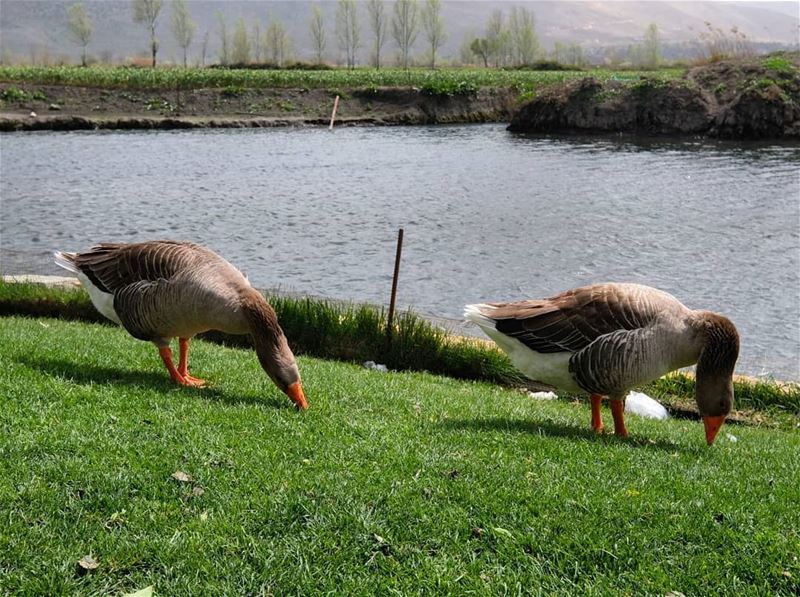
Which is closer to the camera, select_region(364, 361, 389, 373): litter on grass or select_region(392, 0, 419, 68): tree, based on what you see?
select_region(364, 361, 389, 373): litter on grass

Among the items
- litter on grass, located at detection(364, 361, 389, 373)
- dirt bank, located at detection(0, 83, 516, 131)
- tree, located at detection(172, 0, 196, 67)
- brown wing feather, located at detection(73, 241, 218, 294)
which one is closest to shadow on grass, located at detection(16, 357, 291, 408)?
brown wing feather, located at detection(73, 241, 218, 294)

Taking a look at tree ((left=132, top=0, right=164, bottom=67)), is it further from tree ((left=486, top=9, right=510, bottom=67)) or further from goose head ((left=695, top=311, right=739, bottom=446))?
goose head ((left=695, top=311, right=739, bottom=446))

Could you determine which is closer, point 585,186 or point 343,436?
point 343,436

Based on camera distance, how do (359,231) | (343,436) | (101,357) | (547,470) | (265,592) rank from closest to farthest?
(265,592)
(547,470)
(343,436)
(101,357)
(359,231)

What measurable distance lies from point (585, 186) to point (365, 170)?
9.44 meters

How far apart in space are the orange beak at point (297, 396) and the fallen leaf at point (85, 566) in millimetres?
2995

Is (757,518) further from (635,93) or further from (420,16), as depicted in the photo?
(420,16)

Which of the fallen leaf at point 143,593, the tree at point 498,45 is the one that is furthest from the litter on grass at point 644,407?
the tree at point 498,45

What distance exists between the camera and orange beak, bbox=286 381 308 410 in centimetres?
740

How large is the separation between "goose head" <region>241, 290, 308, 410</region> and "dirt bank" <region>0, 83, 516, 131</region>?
47.7 meters

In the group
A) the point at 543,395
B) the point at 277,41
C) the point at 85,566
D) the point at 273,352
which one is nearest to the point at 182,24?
the point at 277,41

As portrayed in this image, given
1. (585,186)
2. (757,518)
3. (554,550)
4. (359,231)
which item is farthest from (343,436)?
(585,186)

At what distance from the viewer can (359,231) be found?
23.1 metres

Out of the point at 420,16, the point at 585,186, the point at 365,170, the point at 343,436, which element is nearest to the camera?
the point at 343,436
